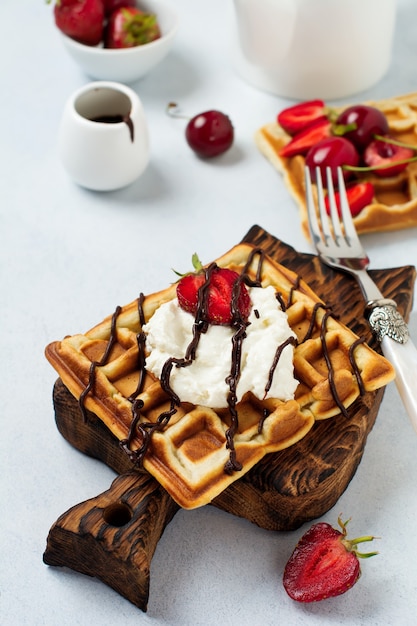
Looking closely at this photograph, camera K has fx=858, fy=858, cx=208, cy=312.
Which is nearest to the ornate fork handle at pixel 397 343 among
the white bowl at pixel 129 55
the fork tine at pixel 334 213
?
the fork tine at pixel 334 213

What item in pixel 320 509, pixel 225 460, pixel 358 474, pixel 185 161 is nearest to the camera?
pixel 225 460

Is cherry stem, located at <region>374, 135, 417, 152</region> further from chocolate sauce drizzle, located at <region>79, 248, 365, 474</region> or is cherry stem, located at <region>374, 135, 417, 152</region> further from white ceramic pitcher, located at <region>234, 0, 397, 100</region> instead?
chocolate sauce drizzle, located at <region>79, 248, 365, 474</region>

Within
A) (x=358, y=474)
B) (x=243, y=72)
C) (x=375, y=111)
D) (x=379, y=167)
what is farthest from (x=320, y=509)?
(x=243, y=72)

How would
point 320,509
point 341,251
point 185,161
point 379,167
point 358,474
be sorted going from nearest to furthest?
point 320,509, point 358,474, point 341,251, point 379,167, point 185,161

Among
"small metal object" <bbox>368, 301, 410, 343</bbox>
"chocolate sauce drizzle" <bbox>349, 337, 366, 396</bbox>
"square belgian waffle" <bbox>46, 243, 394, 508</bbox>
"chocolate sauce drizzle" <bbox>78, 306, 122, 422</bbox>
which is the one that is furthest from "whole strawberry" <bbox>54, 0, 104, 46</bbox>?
"chocolate sauce drizzle" <bbox>349, 337, 366, 396</bbox>

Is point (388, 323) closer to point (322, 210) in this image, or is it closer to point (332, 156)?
point (322, 210)

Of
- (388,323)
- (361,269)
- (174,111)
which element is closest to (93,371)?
(388,323)

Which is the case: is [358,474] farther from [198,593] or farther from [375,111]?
[375,111]

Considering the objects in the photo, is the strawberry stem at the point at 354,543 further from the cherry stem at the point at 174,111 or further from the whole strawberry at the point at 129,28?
the whole strawberry at the point at 129,28
